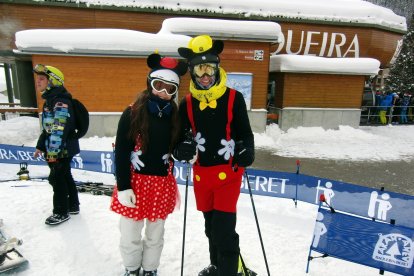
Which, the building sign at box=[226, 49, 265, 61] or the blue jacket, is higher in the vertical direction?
the building sign at box=[226, 49, 265, 61]

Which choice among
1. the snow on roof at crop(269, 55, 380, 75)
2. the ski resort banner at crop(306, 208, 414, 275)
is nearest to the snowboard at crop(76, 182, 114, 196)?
the ski resort banner at crop(306, 208, 414, 275)

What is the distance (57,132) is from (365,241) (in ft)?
12.1

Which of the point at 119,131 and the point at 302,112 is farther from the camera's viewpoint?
the point at 302,112

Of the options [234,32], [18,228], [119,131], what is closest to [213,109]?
[119,131]

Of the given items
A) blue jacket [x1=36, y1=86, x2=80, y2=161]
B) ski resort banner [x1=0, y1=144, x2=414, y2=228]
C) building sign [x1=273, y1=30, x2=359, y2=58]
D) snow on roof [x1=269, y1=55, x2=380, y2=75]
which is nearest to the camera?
blue jacket [x1=36, y1=86, x2=80, y2=161]

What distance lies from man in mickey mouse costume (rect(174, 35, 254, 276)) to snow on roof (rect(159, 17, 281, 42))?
867cm

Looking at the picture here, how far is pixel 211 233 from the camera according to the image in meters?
2.81

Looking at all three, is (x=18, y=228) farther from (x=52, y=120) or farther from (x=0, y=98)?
(x=0, y=98)

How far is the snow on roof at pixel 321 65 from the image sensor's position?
41.1ft

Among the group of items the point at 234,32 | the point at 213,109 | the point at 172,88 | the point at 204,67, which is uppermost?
the point at 234,32

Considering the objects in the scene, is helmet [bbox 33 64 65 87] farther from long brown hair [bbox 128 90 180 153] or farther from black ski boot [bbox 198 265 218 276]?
black ski boot [bbox 198 265 218 276]

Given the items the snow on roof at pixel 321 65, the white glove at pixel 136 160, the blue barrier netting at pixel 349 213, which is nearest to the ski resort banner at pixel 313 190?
the blue barrier netting at pixel 349 213

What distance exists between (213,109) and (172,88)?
0.42 metres

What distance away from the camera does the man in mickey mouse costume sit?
8.57 ft
